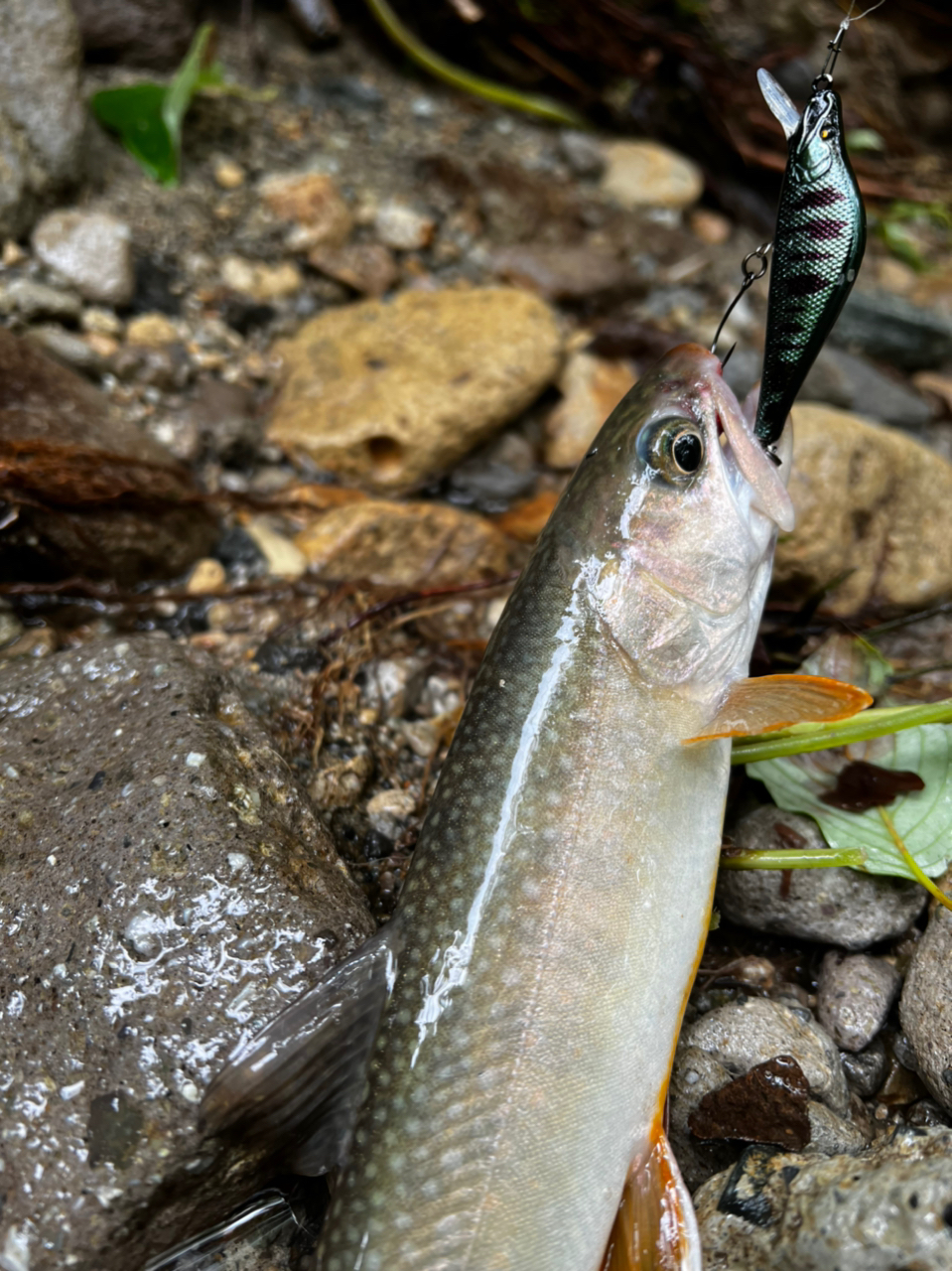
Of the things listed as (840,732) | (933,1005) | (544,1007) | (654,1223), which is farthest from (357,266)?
(654,1223)

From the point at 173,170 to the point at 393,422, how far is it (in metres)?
2.05

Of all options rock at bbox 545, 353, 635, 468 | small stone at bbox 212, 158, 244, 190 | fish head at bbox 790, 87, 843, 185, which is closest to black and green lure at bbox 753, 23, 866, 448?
fish head at bbox 790, 87, 843, 185

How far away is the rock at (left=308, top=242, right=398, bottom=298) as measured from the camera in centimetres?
515

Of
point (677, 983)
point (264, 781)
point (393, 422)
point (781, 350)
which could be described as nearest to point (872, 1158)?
point (677, 983)

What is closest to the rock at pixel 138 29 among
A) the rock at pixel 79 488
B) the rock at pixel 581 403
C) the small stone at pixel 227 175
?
the small stone at pixel 227 175

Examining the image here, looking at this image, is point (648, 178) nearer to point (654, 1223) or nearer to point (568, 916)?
point (568, 916)

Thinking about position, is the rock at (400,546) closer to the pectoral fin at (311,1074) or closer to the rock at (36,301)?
the rock at (36,301)

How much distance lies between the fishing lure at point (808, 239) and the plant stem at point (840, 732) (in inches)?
36.1

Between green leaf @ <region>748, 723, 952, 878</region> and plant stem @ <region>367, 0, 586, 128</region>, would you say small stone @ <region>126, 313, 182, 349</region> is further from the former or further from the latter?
green leaf @ <region>748, 723, 952, 878</region>

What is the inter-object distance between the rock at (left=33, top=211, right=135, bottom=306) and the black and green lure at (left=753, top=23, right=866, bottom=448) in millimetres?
3250

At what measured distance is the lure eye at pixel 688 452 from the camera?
2514 mm

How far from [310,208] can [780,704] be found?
4117mm

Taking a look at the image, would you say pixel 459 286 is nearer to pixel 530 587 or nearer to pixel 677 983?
pixel 530 587

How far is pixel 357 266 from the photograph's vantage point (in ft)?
17.0
